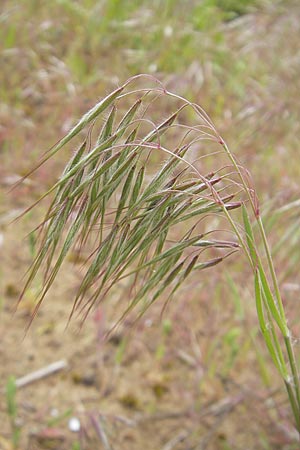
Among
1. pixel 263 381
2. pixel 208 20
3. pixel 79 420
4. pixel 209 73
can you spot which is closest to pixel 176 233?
pixel 263 381

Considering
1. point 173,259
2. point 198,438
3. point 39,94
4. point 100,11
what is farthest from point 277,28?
point 173,259

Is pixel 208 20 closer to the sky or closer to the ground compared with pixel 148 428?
closer to the sky

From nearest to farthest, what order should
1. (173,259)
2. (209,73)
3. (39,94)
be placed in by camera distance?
(173,259) → (39,94) → (209,73)

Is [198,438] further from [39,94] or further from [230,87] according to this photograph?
[230,87]

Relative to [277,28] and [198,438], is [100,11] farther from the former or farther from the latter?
[198,438]

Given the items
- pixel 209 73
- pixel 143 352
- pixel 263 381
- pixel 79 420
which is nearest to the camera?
pixel 79 420

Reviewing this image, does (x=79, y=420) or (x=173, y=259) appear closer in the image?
(x=173, y=259)

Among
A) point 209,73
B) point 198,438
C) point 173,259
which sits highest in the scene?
point 173,259
